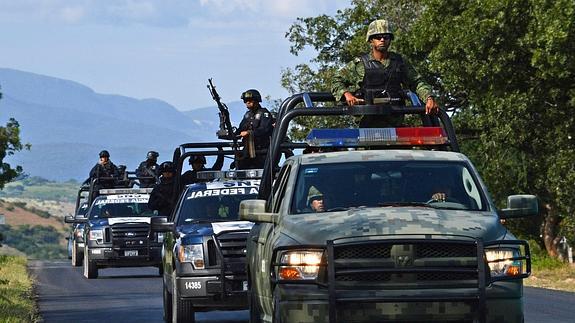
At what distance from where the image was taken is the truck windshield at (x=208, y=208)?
58.8 ft

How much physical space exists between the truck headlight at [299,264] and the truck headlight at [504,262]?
1.17 meters

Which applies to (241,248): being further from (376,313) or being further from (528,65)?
(528,65)

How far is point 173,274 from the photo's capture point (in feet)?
56.0

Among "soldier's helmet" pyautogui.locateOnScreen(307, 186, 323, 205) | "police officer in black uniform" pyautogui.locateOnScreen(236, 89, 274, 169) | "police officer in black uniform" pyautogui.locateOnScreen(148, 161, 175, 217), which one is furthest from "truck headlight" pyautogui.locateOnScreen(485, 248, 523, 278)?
"police officer in black uniform" pyautogui.locateOnScreen(148, 161, 175, 217)

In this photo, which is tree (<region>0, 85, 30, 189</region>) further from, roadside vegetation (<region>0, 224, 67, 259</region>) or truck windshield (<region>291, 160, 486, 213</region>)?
roadside vegetation (<region>0, 224, 67, 259</region>)

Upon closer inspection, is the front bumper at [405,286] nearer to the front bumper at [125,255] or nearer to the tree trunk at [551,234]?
the front bumper at [125,255]

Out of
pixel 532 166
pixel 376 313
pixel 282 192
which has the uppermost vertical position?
pixel 532 166

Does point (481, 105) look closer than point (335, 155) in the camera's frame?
No

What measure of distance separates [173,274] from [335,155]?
523cm

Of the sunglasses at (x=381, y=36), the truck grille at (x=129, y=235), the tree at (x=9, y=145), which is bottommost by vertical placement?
the truck grille at (x=129, y=235)

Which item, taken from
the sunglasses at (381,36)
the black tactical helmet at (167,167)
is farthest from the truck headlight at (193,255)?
the black tactical helmet at (167,167)

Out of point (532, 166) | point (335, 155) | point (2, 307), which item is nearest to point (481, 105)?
point (532, 166)

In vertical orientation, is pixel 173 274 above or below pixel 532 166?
below

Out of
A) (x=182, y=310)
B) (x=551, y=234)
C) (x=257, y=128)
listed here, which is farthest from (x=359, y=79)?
(x=551, y=234)
